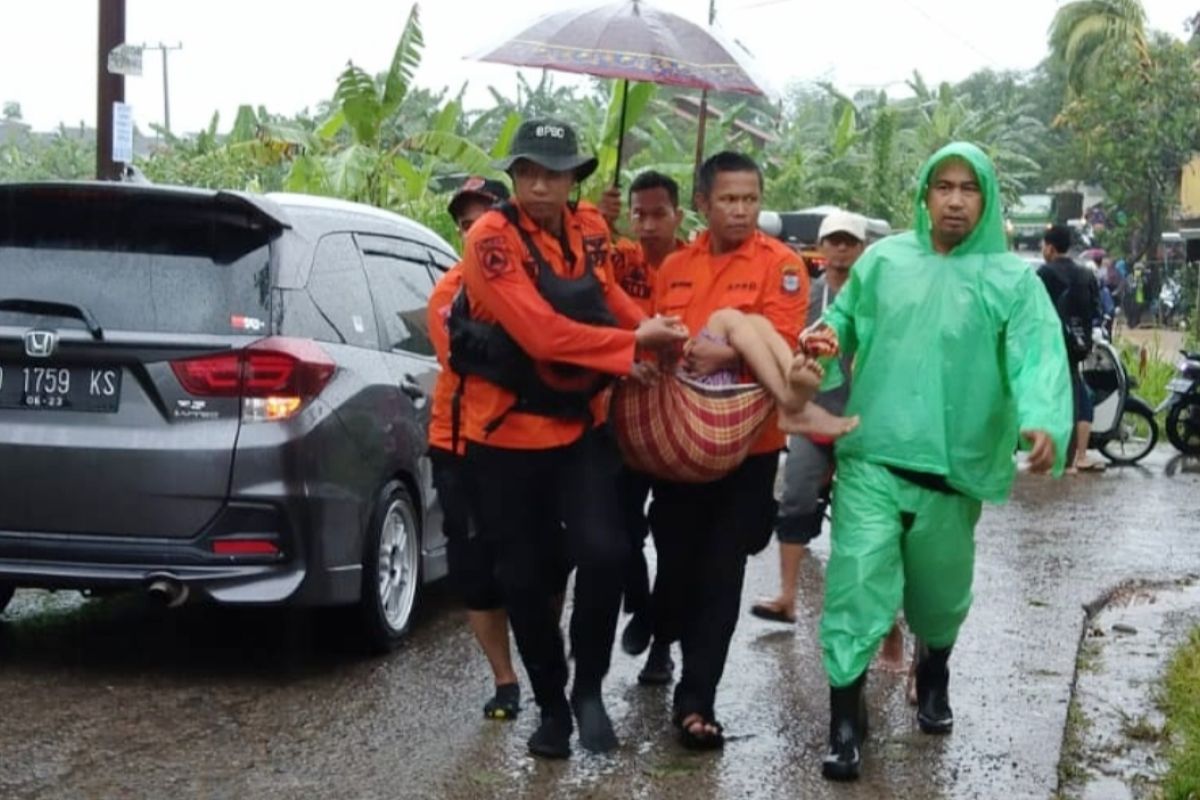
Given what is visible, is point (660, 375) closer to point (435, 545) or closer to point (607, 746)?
point (607, 746)

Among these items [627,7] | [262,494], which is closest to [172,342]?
[262,494]

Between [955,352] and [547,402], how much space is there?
119 cm

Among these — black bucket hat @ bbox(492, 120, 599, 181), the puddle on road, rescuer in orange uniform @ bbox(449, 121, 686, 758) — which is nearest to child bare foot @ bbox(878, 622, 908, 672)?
the puddle on road

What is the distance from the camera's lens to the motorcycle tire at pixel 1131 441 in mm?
14984

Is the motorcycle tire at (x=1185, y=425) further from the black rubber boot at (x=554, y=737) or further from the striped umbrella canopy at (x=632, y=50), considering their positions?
the black rubber boot at (x=554, y=737)

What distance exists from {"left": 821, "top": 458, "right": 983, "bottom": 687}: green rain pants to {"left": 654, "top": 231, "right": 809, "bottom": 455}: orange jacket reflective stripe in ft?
1.20

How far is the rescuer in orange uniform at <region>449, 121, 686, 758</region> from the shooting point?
5359 mm

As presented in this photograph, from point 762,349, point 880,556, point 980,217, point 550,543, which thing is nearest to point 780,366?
point 762,349

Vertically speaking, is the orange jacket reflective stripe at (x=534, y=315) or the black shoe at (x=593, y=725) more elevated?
the orange jacket reflective stripe at (x=534, y=315)

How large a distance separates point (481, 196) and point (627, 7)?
1.08 metres

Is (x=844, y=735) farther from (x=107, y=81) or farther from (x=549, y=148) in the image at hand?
(x=107, y=81)

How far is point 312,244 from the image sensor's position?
6777 millimetres

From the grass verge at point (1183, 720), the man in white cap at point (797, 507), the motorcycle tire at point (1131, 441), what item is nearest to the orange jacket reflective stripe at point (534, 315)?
the grass verge at point (1183, 720)

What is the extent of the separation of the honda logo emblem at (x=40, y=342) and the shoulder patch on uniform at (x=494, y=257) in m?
1.66
